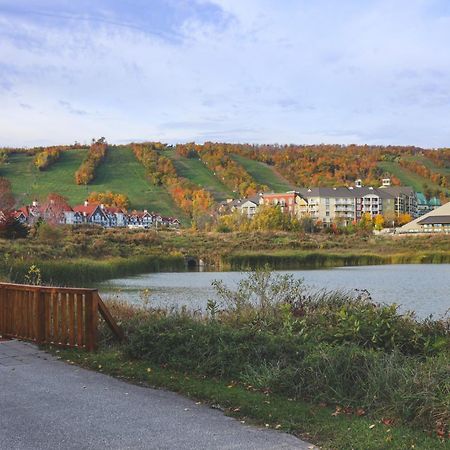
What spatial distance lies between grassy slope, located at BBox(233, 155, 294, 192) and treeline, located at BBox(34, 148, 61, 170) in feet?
166

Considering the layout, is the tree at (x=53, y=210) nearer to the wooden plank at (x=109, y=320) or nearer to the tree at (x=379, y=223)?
the tree at (x=379, y=223)

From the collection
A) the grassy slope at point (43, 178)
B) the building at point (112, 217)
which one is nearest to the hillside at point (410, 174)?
the building at point (112, 217)

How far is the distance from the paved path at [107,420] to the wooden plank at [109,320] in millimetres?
1563

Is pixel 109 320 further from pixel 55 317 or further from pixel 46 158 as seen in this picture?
pixel 46 158

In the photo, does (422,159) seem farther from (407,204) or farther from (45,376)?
(45,376)

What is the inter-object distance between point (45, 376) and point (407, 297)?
16.4m

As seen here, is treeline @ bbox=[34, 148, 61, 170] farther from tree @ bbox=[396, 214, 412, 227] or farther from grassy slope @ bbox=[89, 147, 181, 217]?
tree @ bbox=[396, 214, 412, 227]

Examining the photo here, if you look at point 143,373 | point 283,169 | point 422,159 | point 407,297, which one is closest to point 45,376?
point 143,373

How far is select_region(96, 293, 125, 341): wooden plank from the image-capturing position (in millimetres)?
10027

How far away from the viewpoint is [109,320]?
1023 cm

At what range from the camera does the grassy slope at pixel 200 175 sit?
15838 cm

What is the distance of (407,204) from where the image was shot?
6117 inches

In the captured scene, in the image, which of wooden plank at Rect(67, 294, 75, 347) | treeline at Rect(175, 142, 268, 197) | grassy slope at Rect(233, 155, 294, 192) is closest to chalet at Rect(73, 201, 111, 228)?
treeline at Rect(175, 142, 268, 197)

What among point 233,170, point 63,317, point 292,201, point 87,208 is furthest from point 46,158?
point 63,317
